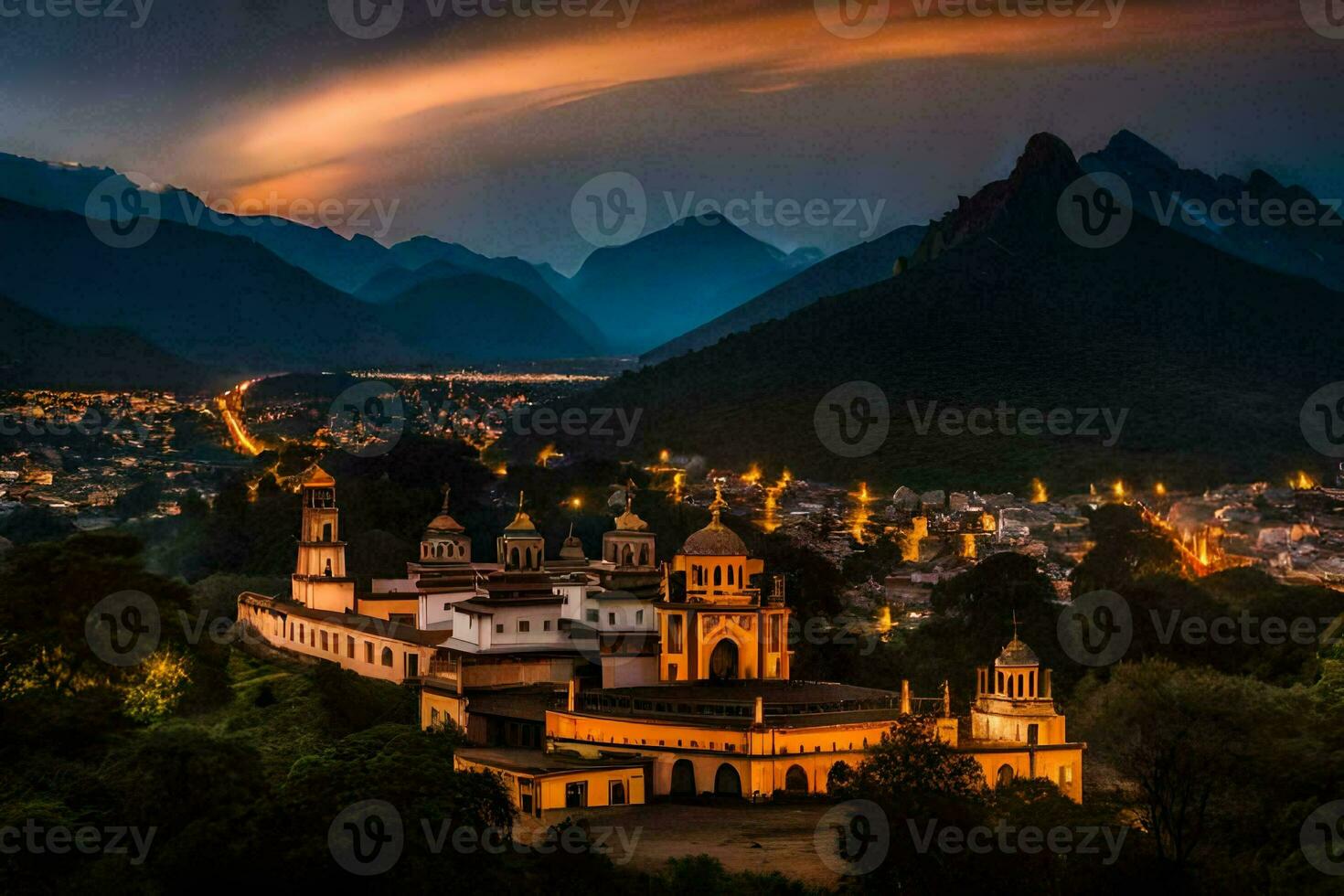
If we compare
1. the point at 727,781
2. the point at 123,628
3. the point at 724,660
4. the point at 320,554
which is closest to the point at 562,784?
the point at 727,781

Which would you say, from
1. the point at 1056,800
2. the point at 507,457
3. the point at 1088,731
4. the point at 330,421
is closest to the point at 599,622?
the point at 1088,731

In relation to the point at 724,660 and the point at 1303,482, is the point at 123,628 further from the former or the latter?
the point at 1303,482

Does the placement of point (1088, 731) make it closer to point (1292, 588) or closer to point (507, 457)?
point (1292, 588)

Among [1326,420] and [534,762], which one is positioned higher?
[1326,420]

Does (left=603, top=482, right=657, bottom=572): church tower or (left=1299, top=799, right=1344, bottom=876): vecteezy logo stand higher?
(left=603, top=482, right=657, bottom=572): church tower

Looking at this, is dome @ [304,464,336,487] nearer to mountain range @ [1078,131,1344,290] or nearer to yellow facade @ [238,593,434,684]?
yellow facade @ [238,593,434,684]

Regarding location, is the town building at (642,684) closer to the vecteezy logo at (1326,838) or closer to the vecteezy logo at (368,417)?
the vecteezy logo at (1326,838)

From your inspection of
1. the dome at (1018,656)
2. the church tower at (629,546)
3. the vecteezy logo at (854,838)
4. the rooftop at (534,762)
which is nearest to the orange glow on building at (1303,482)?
the church tower at (629,546)

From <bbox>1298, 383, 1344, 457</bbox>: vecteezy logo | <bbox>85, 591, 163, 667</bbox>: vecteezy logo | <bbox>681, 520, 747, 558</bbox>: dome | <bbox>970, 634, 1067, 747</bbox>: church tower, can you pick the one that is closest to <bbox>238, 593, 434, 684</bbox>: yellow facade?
<bbox>85, 591, 163, 667</bbox>: vecteezy logo
